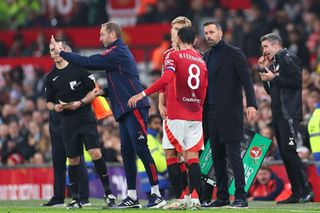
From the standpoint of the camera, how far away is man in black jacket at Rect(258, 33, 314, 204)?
61.6ft

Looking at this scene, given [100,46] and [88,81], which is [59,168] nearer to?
[88,81]

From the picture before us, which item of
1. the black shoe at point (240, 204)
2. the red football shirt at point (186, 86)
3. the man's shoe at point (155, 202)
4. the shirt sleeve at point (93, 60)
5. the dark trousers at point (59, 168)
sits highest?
the shirt sleeve at point (93, 60)

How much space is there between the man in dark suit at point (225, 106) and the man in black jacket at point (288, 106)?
0.76 meters

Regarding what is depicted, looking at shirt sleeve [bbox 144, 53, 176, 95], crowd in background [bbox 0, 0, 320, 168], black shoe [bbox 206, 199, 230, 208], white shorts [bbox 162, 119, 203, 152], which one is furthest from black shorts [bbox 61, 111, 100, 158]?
crowd in background [bbox 0, 0, 320, 168]

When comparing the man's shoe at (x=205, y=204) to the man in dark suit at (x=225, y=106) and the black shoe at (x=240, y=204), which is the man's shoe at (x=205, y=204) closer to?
the man in dark suit at (x=225, y=106)

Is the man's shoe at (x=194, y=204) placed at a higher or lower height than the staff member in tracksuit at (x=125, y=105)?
lower

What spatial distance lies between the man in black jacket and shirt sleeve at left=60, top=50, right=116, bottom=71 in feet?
7.33

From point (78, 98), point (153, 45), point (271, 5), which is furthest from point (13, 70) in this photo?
point (78, 98)

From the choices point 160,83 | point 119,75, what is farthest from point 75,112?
point 160,83

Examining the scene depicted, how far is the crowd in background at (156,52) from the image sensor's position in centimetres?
2440


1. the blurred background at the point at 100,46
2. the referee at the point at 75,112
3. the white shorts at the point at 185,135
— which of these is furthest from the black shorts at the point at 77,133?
the blurred background at the point at 100,46

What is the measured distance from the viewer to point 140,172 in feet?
73.0

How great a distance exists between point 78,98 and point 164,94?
140 cm

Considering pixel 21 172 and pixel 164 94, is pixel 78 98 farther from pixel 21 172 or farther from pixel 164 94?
pixel 21 172
